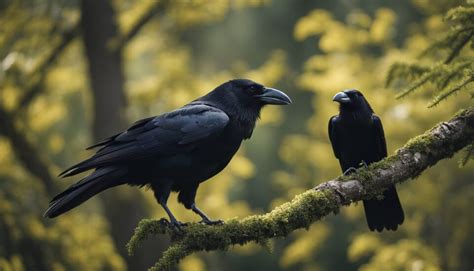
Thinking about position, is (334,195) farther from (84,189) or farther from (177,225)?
(84,189)

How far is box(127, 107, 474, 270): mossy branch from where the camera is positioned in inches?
157

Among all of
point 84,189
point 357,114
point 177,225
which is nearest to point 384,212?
point 357,114

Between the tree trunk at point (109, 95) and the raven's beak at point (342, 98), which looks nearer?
the raven's beak at point (342, 98)

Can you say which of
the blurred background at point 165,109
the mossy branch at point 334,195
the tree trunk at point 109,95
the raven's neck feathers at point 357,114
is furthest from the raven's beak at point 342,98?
the tree trunk at point 109,95

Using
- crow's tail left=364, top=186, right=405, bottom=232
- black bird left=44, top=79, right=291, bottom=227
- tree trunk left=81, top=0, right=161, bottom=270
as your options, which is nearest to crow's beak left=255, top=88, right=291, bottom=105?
black bird left=44, top=79, right=291, bottom=227

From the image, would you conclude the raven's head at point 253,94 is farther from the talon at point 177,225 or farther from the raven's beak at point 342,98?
the talon at point 177,225

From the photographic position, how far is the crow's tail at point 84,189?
16.0 feet

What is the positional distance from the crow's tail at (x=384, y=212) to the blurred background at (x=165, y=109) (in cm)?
252

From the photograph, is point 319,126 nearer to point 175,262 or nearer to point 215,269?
point 215,269

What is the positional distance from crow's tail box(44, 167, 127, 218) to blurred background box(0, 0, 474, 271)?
9.97 ft

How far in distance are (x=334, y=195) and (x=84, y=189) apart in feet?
6.49

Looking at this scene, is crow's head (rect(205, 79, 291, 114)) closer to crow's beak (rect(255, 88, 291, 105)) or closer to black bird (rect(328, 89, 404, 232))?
crow's beak (rect(255, 88, 291, 105))

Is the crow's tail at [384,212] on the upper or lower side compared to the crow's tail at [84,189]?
lower

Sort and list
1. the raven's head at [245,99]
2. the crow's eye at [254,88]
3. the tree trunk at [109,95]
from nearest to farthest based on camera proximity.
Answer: the raven's head at [245,99] → the crow's eye at [254,88] → the tree trunk at [109,95]
